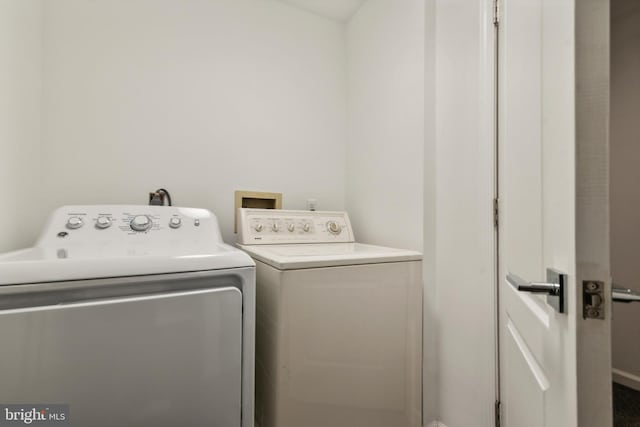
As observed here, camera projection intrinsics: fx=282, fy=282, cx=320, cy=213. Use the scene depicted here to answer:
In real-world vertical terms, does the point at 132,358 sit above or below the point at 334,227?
below

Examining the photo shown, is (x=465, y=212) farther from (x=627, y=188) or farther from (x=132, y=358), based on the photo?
(x=132, y=358)

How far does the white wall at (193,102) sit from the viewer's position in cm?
135

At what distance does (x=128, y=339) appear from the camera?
732 mm

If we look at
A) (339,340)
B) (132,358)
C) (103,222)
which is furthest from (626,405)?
(103,222)

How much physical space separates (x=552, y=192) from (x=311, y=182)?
1431mm

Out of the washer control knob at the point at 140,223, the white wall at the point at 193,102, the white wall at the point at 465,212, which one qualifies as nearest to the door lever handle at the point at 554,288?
the white wall at the point at 465,212

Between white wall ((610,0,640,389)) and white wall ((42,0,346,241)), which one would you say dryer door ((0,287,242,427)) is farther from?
white wall ((610,0,640,389))

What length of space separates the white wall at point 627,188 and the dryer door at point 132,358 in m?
1.43

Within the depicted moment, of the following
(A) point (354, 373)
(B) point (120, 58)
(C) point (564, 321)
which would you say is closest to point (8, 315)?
(A) point (354, 373)

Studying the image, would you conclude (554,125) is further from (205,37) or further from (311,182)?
(205,37)

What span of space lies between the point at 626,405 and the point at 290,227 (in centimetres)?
156

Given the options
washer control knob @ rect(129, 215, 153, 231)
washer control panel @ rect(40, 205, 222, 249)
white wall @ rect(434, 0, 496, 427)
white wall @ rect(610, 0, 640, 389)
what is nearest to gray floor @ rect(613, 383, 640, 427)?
white wall @ rect(610, 0, 640, 389)

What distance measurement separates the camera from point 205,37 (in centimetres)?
161

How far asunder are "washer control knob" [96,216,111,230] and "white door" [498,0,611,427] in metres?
1.37
